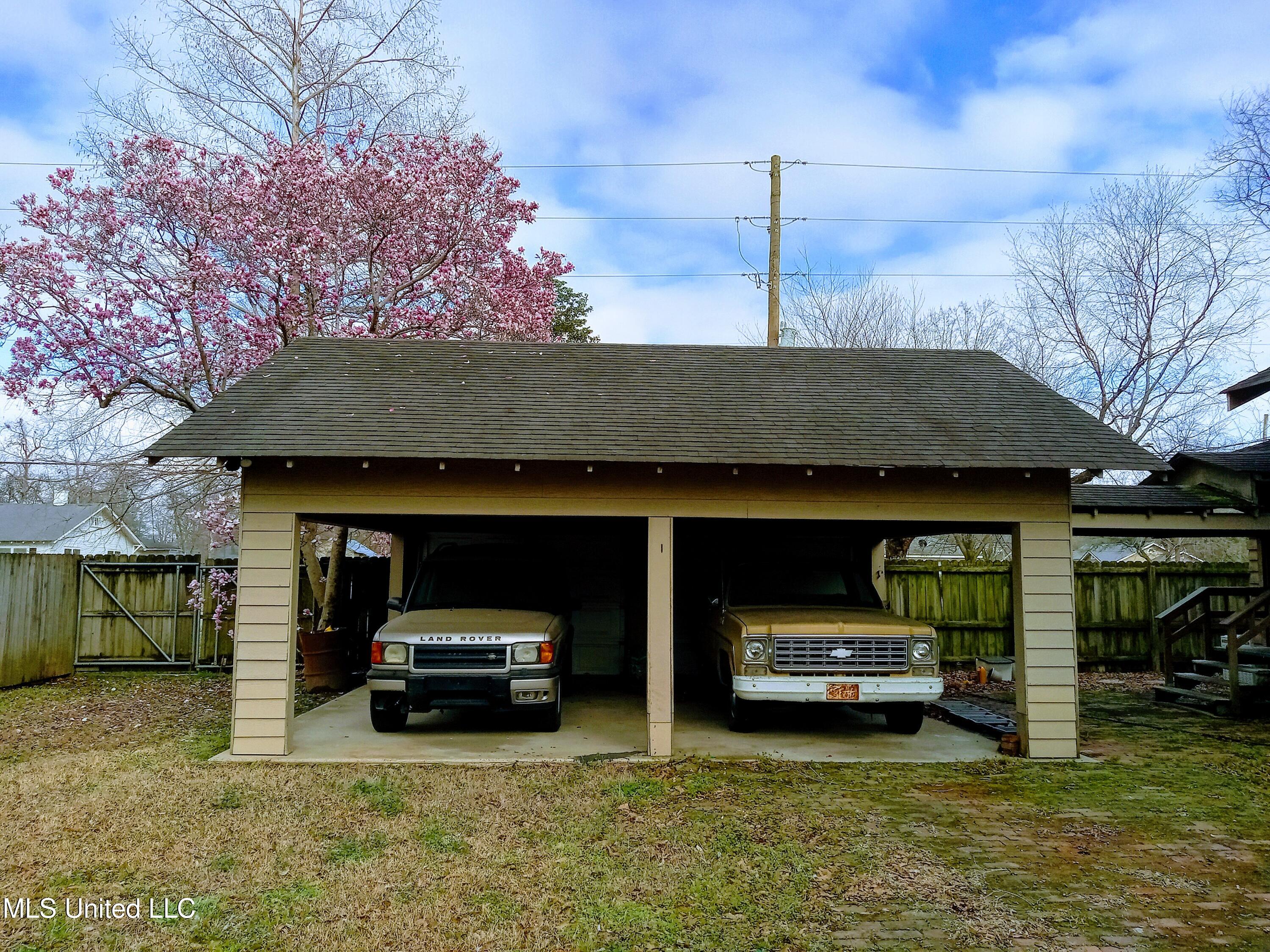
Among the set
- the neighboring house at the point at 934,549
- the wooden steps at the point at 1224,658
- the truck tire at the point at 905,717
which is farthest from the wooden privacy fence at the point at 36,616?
the neighboring house at the point at 934,549

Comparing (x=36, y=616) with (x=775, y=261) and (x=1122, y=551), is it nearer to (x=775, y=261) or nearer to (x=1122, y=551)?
(x=775, y=261)

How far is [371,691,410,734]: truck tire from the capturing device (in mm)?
8516

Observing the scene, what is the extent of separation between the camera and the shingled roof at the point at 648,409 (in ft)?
25.7

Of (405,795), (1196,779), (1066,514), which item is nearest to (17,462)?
(405,795)

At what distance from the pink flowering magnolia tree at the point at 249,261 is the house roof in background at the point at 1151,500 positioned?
9.42 metres

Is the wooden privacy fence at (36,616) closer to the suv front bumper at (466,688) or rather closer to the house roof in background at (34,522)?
the suv front bumper at (466,688)

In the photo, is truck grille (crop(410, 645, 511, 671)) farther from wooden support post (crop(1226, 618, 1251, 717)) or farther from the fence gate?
wooden support post (crop(1226, 618, 1251, 717))

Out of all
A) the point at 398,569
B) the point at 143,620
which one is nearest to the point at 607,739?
the point at 398,569

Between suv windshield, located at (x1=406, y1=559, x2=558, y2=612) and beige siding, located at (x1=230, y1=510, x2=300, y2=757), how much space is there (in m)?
1.55

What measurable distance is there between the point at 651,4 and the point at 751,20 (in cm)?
129

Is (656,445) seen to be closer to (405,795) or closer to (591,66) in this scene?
(405,795)

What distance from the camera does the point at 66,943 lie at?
3861 mm

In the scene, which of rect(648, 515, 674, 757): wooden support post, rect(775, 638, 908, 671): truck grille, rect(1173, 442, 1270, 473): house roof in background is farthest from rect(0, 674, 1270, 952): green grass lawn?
rect(1173, 442, 1270, 473): house roof in background

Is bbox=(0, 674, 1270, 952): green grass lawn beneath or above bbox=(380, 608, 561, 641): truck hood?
beneath
